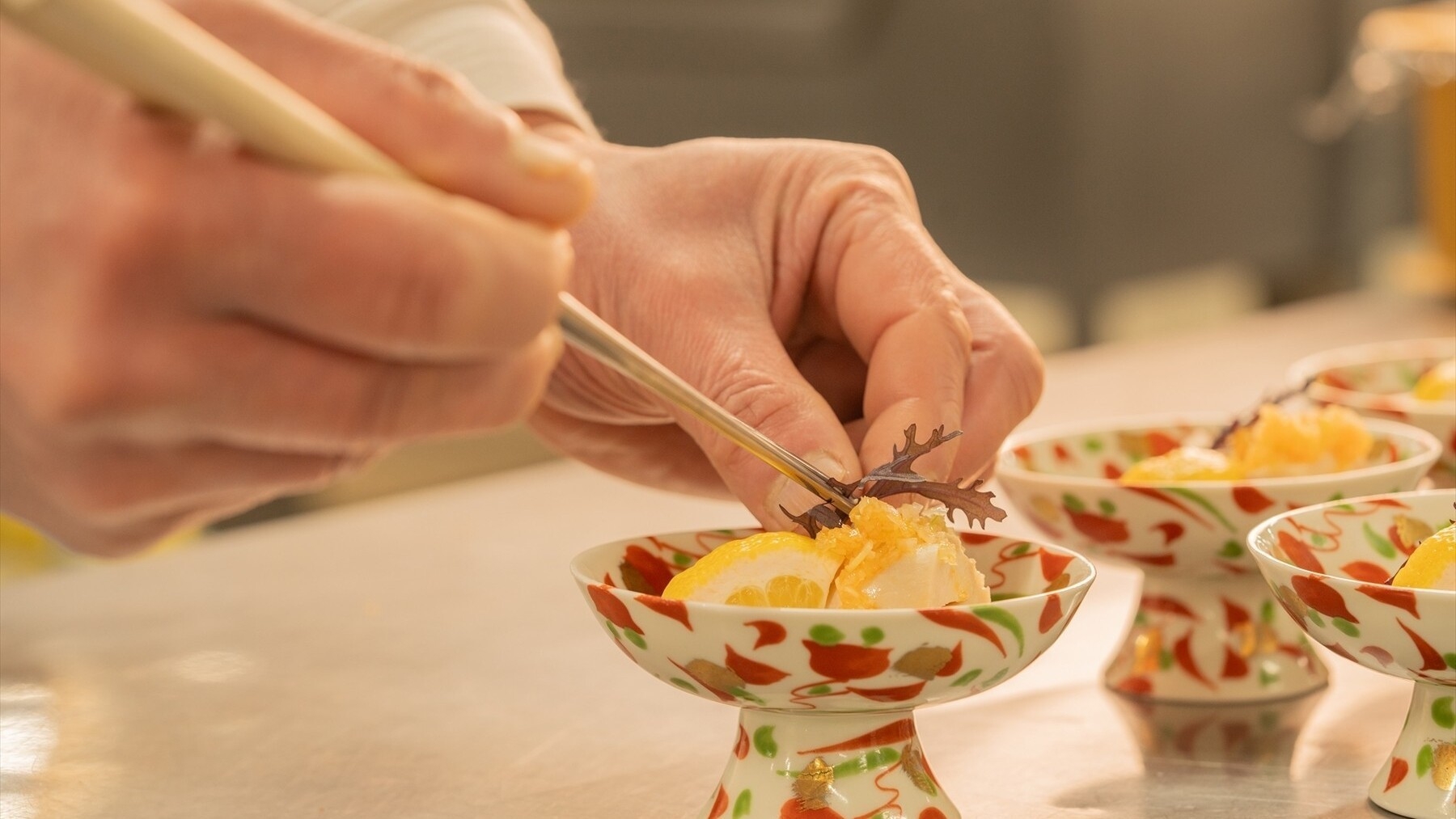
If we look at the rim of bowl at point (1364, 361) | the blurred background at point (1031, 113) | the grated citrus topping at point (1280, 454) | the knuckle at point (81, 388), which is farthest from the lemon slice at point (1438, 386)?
the blurred background at point (1031, 113)

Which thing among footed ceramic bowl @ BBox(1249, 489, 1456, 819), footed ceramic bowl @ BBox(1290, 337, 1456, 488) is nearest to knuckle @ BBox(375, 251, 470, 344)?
Answer: footed ceramic bowl @ BBox(1249, 489, 1456, 819)

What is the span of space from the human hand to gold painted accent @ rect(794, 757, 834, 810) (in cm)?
13

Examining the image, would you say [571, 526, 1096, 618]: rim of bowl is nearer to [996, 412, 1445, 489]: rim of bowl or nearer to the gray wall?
[996, 412, 1445, 489]: rim of bowl

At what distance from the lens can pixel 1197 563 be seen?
2.99 feet

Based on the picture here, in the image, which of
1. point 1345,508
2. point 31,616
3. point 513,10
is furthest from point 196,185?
point 31,616

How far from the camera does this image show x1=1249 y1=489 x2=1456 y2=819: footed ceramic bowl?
0.67m

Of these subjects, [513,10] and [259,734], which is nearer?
[259,734]

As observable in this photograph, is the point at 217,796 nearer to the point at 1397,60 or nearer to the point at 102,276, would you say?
the point at 102,276

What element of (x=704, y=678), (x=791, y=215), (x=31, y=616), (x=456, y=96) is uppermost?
(x=456, y=96)

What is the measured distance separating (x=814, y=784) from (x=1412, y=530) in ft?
1.18

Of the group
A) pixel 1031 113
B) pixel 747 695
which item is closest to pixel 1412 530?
pixel 747 695

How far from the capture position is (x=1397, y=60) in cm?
294

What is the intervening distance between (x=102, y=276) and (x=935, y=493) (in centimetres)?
42

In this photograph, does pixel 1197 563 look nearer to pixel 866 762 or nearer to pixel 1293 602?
pixel 1293 602
